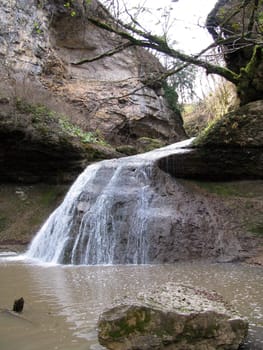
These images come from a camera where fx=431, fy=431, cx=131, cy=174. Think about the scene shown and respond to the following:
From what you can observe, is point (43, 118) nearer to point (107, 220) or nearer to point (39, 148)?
point (39, 148)

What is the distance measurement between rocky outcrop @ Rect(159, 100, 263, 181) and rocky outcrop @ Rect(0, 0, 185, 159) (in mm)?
6091

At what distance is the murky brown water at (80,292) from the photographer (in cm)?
346

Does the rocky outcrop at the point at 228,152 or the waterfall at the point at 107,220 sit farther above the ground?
the rocky outcrop at the point at 228,152

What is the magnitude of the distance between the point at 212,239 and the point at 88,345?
21.6 ft

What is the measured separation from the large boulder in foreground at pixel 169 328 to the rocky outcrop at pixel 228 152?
808 cm

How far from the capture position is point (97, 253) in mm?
9094

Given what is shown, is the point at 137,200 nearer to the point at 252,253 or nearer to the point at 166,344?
the point at 252,253

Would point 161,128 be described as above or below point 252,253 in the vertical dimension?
above

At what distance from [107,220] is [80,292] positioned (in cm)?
455

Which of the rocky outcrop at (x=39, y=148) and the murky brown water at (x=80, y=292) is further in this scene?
the rocky outcrop at (x=39, y=148)

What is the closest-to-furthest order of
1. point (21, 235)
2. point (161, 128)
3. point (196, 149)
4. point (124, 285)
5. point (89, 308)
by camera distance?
point (89, 308)
point (124, 285)
point (196, 149)
point (21, 235)
point (161, 128)

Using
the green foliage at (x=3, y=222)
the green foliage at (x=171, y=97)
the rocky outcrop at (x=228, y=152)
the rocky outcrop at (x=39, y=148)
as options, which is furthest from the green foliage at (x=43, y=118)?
the green foliage at (x=171, y=97)

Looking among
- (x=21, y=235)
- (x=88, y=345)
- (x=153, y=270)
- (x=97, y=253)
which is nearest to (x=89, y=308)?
Result: (x=88, y=345)

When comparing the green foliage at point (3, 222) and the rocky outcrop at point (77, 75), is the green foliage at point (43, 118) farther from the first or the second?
the green foliage at point (3, 222)
